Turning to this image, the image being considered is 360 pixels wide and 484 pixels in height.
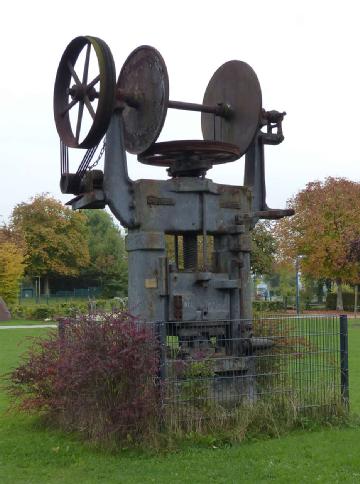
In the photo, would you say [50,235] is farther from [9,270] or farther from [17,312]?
[17,312]

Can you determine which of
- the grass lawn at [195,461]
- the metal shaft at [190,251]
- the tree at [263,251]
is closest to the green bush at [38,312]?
the tree at [263,251]

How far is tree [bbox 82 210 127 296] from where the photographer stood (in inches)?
2813

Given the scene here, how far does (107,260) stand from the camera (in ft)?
236

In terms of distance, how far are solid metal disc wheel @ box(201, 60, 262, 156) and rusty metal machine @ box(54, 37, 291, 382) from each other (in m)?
0.07

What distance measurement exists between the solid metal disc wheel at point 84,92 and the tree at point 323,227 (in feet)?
111

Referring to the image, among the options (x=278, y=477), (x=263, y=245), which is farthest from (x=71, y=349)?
(x=263, y=245)

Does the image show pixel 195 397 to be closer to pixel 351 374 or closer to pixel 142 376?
pixel 142 376

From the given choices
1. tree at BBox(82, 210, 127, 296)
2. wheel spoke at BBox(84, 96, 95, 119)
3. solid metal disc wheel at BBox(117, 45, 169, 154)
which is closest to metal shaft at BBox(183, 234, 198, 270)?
solid metal disc wheel at BBox(117, 45, 169, 154)

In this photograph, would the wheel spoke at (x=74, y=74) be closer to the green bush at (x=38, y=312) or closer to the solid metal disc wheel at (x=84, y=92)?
the solid metal disc wheel at (x=84, y=92)

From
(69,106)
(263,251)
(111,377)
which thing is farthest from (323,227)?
(111,377)

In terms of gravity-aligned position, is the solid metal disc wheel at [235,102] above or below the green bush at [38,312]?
above

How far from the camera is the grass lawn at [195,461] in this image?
6.80 m

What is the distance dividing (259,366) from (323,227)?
35739 millimetres

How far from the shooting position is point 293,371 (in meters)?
9.20
